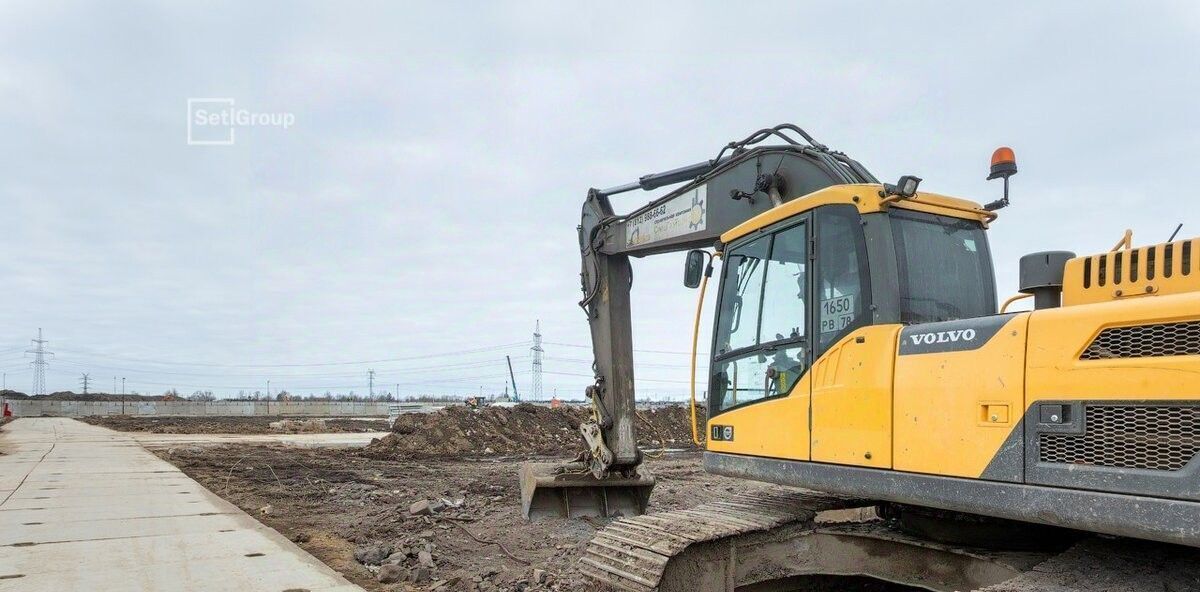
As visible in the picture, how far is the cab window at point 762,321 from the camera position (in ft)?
14.7

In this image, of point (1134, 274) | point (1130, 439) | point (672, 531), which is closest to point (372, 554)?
point (672, 531)

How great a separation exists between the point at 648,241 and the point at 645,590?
4188 millimetres

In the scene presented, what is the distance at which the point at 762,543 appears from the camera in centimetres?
460

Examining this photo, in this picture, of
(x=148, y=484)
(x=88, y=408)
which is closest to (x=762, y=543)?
(x=148, y=484)

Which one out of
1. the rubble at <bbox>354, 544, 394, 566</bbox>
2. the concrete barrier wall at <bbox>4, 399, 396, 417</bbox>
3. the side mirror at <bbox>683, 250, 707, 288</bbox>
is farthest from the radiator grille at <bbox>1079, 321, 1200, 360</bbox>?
the concrete barrier wall at <bbox>4, 399, 396, 417</bbox>

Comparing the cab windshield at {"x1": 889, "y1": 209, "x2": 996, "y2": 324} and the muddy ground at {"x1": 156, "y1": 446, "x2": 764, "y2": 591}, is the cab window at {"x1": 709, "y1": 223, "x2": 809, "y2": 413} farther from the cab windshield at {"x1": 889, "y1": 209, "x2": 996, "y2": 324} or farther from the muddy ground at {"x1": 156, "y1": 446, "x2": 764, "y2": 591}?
the muddy ground at {"x1": 156, "y1": 446, "x2": 764, "y2": 591}

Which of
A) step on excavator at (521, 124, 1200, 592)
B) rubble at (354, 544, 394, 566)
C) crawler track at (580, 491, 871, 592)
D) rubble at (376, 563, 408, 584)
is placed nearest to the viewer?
step on excavator at (521, 124, 1200, 592)

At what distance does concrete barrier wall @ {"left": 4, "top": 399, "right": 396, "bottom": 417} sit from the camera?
57.0 m

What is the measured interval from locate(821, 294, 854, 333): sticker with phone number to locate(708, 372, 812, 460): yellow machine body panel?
0.29 metres

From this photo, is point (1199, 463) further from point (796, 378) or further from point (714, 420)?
point (714, 420)

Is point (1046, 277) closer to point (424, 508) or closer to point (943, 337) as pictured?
point (943, 337)

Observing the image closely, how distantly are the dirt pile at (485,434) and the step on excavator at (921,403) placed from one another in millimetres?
14841

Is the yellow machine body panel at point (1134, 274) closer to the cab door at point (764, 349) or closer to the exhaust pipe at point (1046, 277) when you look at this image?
the exhaust pipe at point (1046, 277)

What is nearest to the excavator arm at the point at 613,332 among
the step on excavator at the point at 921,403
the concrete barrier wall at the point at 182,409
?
the step on excavator at the point at 921,403
